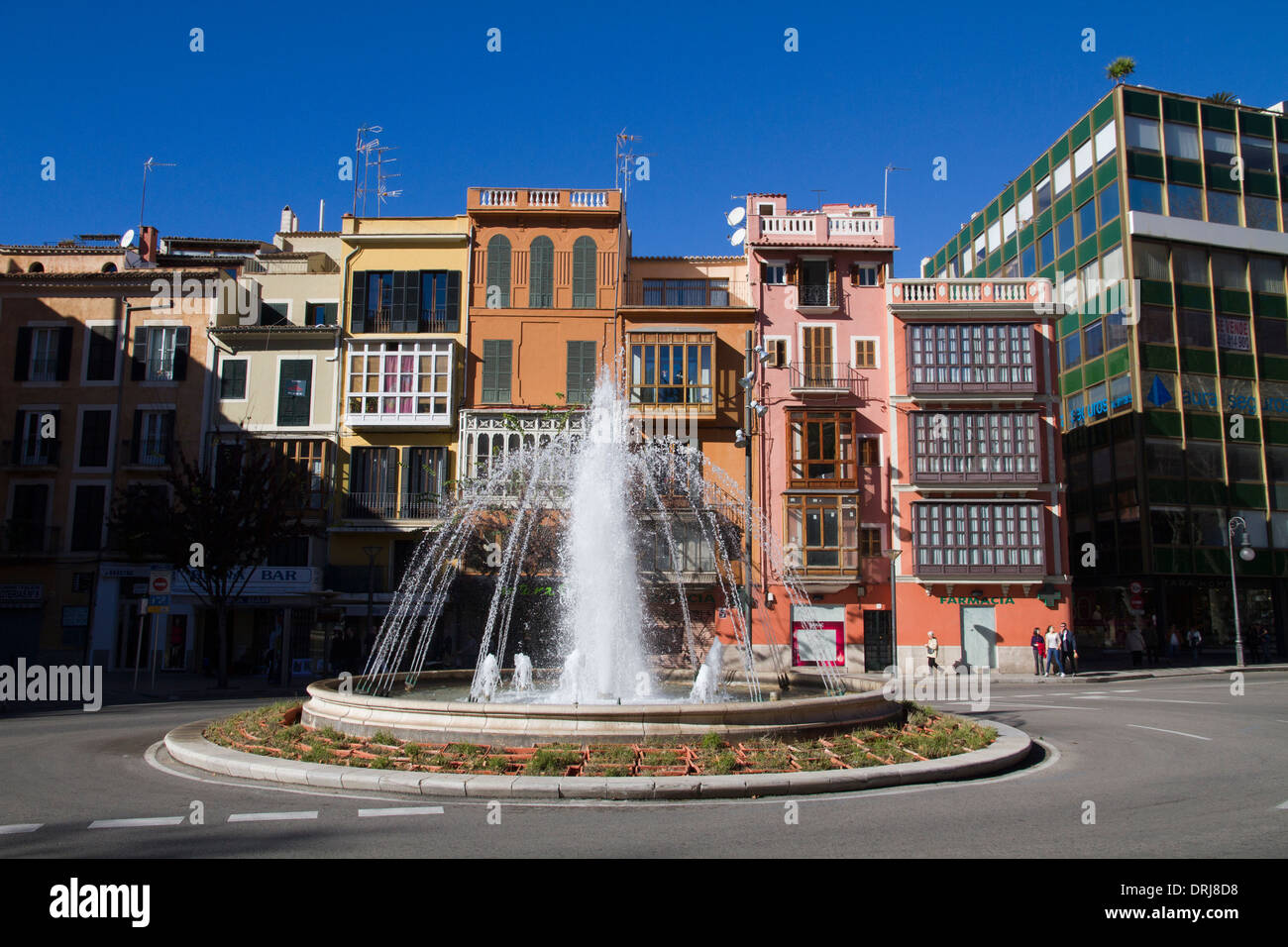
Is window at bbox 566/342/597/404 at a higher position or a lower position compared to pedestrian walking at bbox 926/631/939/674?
higher

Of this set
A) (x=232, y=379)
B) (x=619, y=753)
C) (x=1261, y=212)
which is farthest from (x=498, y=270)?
(x=1261, y=212)

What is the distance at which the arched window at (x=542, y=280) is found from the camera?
38.3 m

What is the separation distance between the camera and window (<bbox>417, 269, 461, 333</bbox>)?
3834 cm

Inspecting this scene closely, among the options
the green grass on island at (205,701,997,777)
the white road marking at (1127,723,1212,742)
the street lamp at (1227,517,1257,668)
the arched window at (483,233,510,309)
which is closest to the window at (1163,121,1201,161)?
the street lamp at (1227,517,1257,668)

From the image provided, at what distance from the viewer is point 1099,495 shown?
1638 inches

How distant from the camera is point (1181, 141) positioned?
40.9 meters

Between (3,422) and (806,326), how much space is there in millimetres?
35078

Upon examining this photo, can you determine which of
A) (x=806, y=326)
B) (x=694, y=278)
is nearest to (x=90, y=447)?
(x=694, y=278)

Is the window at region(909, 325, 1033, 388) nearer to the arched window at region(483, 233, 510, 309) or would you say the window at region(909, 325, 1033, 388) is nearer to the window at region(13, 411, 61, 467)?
the arched window at region(483, 233, 510, 309)

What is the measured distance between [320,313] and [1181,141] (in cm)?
4083

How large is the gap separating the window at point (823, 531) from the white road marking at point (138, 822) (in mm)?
28505

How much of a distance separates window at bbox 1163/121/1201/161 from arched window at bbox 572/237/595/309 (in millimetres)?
27381

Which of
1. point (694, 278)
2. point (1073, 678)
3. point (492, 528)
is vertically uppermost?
point (694, 278)
